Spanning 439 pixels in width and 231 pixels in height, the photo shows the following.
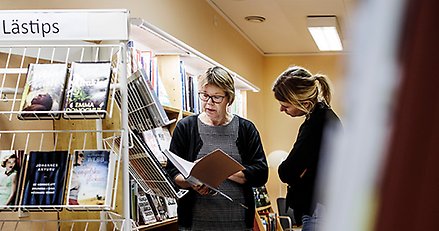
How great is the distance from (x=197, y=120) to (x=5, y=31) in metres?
0.94

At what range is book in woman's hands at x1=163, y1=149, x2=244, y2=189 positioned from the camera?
2.23 metres

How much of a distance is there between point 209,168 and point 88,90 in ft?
2.19

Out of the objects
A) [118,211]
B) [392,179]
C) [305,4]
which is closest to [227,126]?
[118,211]

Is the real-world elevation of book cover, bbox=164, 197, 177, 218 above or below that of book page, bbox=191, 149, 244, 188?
below

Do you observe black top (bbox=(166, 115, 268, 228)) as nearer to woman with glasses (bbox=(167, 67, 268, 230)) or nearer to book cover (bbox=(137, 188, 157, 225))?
woman with glasses (bbox=(167, 67, 268, 230))

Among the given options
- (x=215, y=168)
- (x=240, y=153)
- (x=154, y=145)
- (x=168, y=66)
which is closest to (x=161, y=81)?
(x=168, y=66)

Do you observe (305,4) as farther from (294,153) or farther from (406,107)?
(406,107)

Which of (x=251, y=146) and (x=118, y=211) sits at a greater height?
(x=251, y=146)

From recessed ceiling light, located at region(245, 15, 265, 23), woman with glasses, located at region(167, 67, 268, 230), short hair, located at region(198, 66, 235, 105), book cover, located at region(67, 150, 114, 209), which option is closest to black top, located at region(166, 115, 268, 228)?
woman with glasses, located at region(167, 67, 268, 230)

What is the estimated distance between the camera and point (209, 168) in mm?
2256

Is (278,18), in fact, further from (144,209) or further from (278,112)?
(144,209)

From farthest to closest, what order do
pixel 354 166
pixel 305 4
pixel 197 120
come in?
1. pixel 305 4
2. pixel 197 120
3. pixel 354 166

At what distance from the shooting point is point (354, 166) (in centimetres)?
14

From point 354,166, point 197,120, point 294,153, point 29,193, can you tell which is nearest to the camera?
point 354,166
